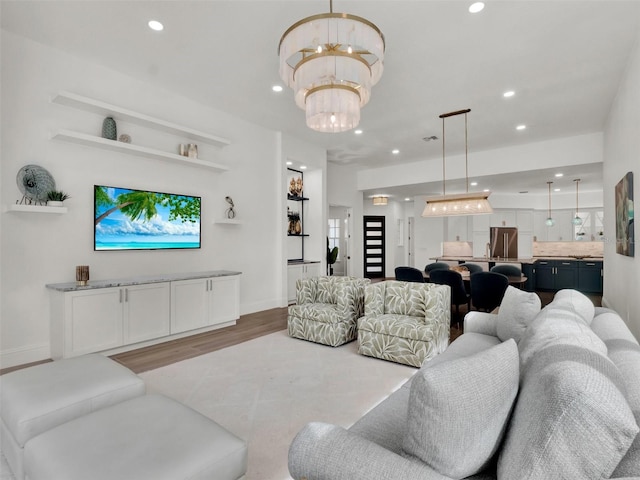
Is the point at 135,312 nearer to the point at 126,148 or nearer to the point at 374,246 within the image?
the point at 126,148

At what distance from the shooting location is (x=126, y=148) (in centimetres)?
407

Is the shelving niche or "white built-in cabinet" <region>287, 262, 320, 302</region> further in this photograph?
"white built-in cabinet" <region>287, 262, 320, 302</region>

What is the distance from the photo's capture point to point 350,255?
28.8 feet

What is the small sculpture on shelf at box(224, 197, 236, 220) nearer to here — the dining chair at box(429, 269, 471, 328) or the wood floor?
the wood floor

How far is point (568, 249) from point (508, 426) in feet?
36.3

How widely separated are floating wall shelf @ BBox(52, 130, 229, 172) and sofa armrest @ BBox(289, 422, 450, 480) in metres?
3.82

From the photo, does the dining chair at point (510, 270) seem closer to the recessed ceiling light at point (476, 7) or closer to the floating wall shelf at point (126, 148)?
the recessed ceiling light at point (476, 7)

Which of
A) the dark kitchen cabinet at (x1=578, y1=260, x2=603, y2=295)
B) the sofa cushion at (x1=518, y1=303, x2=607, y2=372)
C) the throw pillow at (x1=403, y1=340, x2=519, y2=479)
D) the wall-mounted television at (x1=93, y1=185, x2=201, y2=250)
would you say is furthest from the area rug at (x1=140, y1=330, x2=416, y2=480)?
the dark kitchen cabinet at (x1=578, y1=260, x2=603, y2=295)

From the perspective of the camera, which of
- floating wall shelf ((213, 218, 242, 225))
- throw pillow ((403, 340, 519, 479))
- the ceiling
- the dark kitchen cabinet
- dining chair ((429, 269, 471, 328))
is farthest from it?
the dark kitchen cabinet

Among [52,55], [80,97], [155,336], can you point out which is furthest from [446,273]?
[52,55]

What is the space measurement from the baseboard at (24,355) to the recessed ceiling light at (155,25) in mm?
3262

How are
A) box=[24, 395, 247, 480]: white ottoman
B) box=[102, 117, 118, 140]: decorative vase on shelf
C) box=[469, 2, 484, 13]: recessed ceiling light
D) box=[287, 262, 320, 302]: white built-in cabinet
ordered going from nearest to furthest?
box=[24, 395, 247, 480]: white ottoman, box=[469, 2, 484, 13]: recessed ceiling light, box=[102, 117, 118, 140]: decorative vase on shelf, box=[287, 262, 320, 302]: white built-in cabinet

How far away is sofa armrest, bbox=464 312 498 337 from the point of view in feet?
9.95

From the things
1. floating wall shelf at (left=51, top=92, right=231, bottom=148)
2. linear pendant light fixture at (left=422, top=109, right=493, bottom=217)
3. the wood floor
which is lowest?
the wood floor
